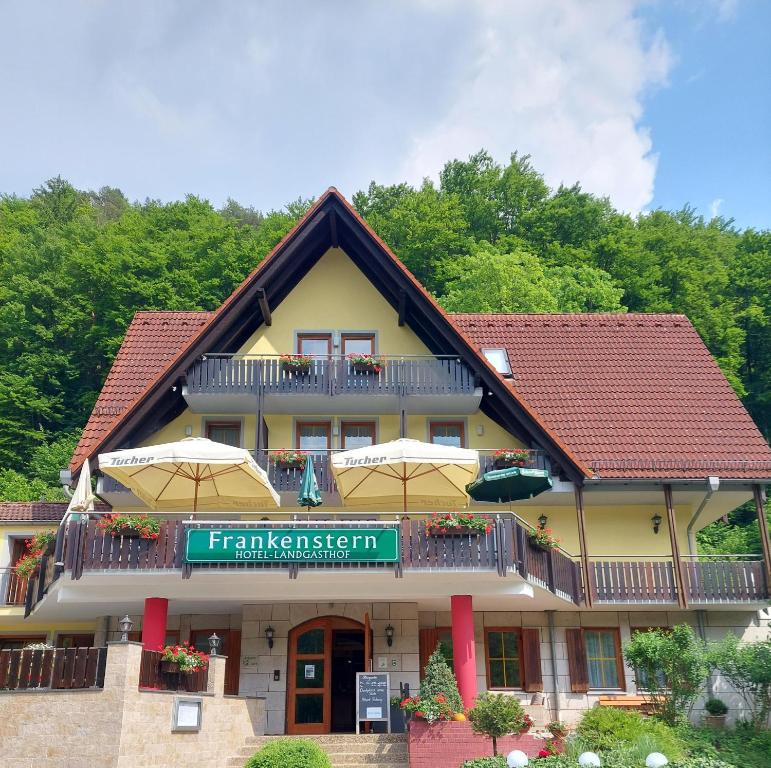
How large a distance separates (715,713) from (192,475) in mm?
12557

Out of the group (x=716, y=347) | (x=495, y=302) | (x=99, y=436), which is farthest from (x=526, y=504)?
(x=716, y=347)

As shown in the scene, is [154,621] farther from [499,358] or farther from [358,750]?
[499,358]

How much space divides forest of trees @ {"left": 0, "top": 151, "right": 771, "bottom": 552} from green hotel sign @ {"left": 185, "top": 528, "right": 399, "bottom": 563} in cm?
1907

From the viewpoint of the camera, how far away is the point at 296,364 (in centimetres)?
2145

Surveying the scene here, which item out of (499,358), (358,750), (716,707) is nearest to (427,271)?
(499,358)

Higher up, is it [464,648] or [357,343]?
[357,343]

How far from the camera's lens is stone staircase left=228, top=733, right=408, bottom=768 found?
53.1 ft

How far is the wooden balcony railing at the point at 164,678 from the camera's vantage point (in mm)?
14078

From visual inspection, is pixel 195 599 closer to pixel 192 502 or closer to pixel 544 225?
pixel 192 502

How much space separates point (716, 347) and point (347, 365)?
2282 centimetres

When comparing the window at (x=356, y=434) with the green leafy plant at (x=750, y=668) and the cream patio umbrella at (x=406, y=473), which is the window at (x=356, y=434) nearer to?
the cream patio umbrella at (x=406, y=473)

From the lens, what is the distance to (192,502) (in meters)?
20.5

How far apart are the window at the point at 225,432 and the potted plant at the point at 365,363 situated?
11.3 feet

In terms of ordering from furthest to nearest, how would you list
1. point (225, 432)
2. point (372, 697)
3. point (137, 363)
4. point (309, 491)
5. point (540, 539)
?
point (137, 363) < point (225, 432) < point (540, 539) < point (372, 697) < point (309, 491)
